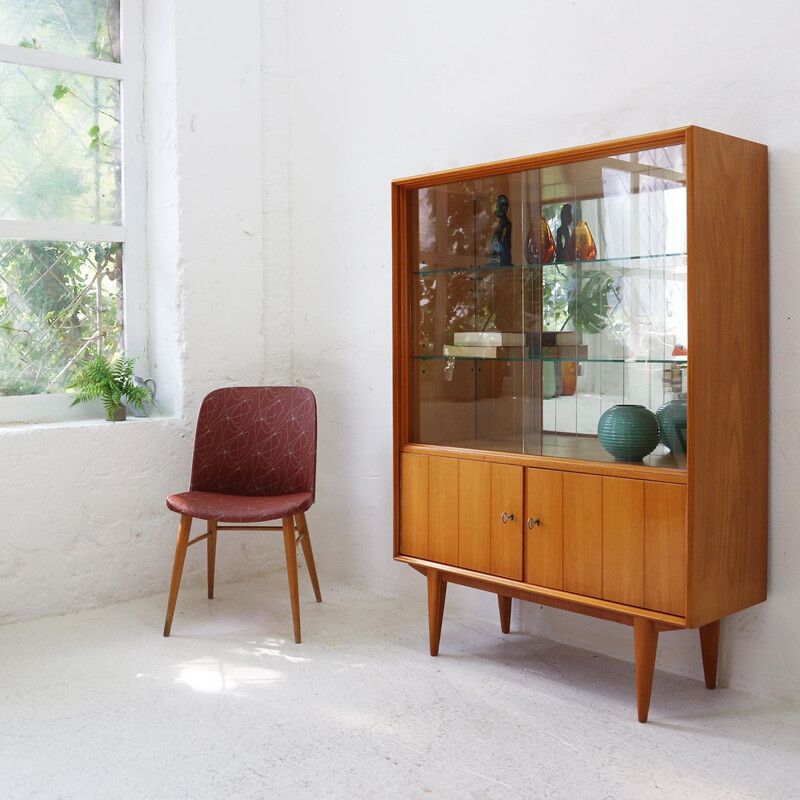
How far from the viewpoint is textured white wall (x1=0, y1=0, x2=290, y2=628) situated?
11.2 ft

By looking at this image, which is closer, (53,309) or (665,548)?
(665,548)

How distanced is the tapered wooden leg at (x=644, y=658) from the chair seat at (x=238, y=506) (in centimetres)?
124

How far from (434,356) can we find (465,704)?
3.68ft

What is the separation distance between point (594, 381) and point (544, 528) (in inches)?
18.2

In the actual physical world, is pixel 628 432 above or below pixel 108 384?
below

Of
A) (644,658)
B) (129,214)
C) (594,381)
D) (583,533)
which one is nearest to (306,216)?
(129,214)

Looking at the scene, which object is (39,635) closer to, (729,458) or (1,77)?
(1,77)

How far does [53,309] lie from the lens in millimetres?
3686

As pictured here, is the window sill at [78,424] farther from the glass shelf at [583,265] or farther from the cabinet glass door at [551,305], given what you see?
the glass shelf at [583,265]

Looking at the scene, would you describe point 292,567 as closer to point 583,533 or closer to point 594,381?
point 583,533

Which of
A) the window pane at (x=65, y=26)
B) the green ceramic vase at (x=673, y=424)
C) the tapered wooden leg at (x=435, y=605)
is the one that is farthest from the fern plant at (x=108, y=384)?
the green ceramic vase at (x=673, y=424)

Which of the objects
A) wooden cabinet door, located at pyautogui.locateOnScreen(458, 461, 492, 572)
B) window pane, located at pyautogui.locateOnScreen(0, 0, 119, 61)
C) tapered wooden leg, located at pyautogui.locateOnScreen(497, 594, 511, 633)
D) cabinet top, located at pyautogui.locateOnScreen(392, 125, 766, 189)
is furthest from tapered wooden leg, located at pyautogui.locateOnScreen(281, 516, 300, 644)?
window pane, located at pyautogui.locateOnScreen(0, 0, 119, 61)

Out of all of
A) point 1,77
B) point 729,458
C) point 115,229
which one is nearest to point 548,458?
point 729,458

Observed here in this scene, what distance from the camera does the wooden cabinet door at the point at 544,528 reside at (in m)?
2.60
